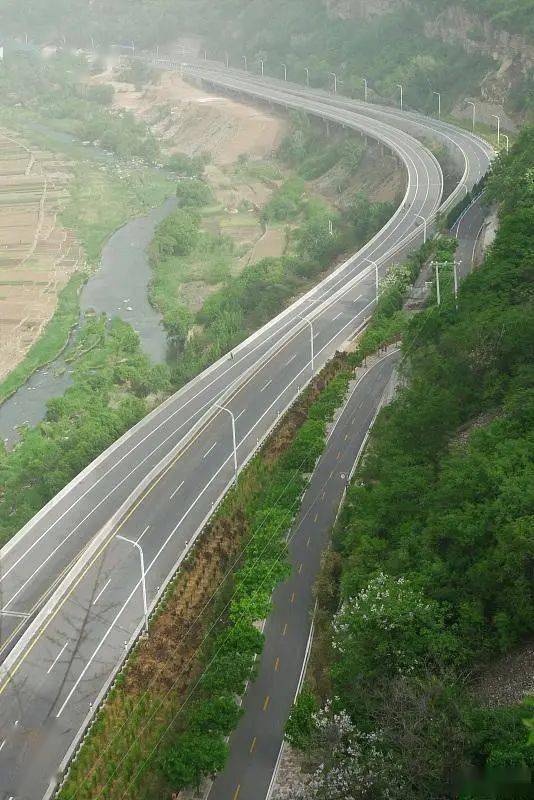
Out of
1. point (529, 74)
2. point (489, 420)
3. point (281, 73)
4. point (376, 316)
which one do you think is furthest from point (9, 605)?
point (281, 73)

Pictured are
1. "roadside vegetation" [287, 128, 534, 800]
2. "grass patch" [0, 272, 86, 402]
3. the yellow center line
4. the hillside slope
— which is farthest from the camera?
the hillside slope

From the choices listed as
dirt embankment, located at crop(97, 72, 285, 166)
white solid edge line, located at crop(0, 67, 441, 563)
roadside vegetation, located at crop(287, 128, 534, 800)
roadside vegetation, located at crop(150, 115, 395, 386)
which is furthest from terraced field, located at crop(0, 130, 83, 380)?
roadside vegetation, located at crop(287, 128, 534, 800)

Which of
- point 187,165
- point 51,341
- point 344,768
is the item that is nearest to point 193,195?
point 187,165

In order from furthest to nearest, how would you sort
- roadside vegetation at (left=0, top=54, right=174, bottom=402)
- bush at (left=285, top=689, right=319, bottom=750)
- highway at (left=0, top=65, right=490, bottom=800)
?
roadside vegetation at (left=0, top=54, right=174, bottom=402) < highway at (left=0, top=65, right=490, bottom=800) < bush at (left=285, top=689, right=319, bottom=750)

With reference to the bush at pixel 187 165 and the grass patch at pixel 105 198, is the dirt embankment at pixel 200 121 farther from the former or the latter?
the grass patch at pixel 105 198

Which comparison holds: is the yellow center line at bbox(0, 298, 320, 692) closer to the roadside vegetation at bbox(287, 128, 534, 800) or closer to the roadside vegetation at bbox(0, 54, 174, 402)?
the roadside vegetation at bbox(287, 128, 534, 800)

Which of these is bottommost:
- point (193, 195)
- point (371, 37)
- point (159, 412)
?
point (159, 412)

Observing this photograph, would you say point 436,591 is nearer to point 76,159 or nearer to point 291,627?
point 291,627
